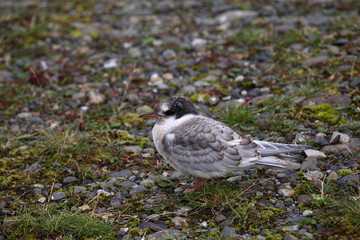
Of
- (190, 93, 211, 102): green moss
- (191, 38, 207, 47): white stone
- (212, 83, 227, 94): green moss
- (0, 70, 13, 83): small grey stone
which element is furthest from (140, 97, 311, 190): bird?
(0, 70, 13, 83): small grey stone

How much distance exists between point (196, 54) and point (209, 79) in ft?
3.92

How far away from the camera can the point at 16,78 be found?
8727 mm

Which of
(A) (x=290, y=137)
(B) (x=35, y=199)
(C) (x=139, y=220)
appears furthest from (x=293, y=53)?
(B) (x=35, y=199)

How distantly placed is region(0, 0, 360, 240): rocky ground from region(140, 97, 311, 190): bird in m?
0.29

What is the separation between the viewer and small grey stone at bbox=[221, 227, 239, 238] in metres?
4.41

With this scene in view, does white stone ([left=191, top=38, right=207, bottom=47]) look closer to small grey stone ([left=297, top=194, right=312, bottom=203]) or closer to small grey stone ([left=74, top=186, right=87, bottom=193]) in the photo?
small grey stone ([left=74, top=186, right=87, bottom=193])

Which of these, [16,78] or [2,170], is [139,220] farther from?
[16,78]

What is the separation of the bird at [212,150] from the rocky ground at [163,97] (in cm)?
29

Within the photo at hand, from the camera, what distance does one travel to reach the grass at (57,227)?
4.55m

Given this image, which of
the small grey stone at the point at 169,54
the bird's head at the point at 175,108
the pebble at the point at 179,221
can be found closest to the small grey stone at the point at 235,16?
the small grey stone at the point at 169,54

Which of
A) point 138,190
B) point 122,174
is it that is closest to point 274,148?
point 138,190

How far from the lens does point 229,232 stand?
14.7 ft

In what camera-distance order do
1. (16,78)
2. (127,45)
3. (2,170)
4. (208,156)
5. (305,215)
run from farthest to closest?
(127,45)
(16,78)
(2,170)
(208,156)
(305,215)

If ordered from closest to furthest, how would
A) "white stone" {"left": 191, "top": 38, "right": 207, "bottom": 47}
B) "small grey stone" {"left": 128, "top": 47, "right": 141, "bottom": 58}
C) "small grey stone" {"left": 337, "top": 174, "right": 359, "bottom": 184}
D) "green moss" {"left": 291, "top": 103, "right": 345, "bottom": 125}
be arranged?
"small grey stone" {"left": 337, "top": 174, "right": 359, "bottom": 184}, "green moss" {"left": 291, "top": 103, "right": 345, "bottom": 125}, "small grey stone" {"left": 128, "top": 47, "right": 141, "bottom": 58}, "white stone" {"left": 191, "top": 38, "right": 207, "bottom": 47}
